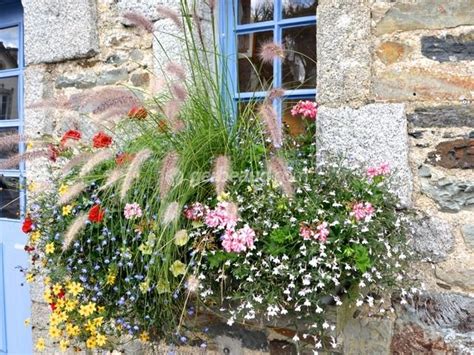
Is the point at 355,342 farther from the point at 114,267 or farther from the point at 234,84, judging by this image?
the point at 234,84

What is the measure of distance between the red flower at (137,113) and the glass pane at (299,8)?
37.2 inches

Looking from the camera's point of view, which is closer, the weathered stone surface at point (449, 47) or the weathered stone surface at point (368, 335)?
the weathered stone surface at point (449, 47)

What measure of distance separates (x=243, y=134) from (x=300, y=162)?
0.86 ft

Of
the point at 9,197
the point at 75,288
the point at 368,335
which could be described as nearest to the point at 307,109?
the point at 368,335

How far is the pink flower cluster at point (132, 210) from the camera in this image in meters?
1.82

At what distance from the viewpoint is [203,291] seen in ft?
5.90

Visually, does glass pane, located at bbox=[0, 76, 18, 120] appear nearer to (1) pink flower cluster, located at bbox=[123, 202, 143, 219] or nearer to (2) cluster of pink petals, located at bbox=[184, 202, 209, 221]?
(1) pink flower cluster, located at bbox=[123, 202, 143, 219]

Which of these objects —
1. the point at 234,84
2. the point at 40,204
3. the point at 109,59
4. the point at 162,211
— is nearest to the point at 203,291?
the point at 162,211

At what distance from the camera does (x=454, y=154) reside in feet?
6.06

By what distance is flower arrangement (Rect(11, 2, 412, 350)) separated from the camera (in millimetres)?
1663

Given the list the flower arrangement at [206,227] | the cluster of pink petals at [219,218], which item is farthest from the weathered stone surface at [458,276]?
the cluster of pink petals at [219,218]

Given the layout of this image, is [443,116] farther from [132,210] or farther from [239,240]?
[132,210]

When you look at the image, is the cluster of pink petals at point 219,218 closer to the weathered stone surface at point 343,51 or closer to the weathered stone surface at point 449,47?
the weathered stone surface at point 343,51

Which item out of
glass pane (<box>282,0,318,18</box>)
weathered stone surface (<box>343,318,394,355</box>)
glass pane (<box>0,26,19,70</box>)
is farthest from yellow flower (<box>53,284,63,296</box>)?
glass pane (<box>0,26,19,70</box>)
